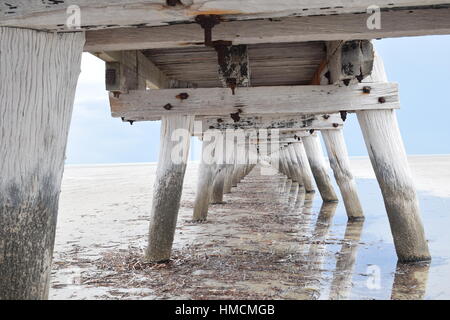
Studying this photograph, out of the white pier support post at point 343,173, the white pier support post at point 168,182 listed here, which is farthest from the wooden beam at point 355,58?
the white pier support post at point 343,173

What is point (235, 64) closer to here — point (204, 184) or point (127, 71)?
point (127, 71)

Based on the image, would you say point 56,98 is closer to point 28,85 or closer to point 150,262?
point 28,85

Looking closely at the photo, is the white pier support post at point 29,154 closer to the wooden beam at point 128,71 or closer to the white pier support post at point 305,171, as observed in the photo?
the wooden beam at point 128,71

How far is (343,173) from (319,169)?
9.08ft

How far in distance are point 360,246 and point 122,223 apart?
15.2 ft

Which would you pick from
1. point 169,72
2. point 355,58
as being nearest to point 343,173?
point 169,72

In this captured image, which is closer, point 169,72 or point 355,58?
point 355,58

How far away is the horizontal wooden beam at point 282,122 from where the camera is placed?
8.18m

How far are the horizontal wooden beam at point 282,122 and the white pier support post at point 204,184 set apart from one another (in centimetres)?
93

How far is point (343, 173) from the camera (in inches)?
342

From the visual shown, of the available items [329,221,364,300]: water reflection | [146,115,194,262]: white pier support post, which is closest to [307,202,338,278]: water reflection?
[329,221,364,300]: water reflection

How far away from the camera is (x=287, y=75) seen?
654cm

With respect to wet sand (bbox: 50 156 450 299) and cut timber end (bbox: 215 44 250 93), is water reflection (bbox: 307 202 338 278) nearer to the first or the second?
wet sand (bbox: 50 156 450 299)

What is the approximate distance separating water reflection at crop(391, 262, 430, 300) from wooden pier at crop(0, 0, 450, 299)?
0.75 feet
